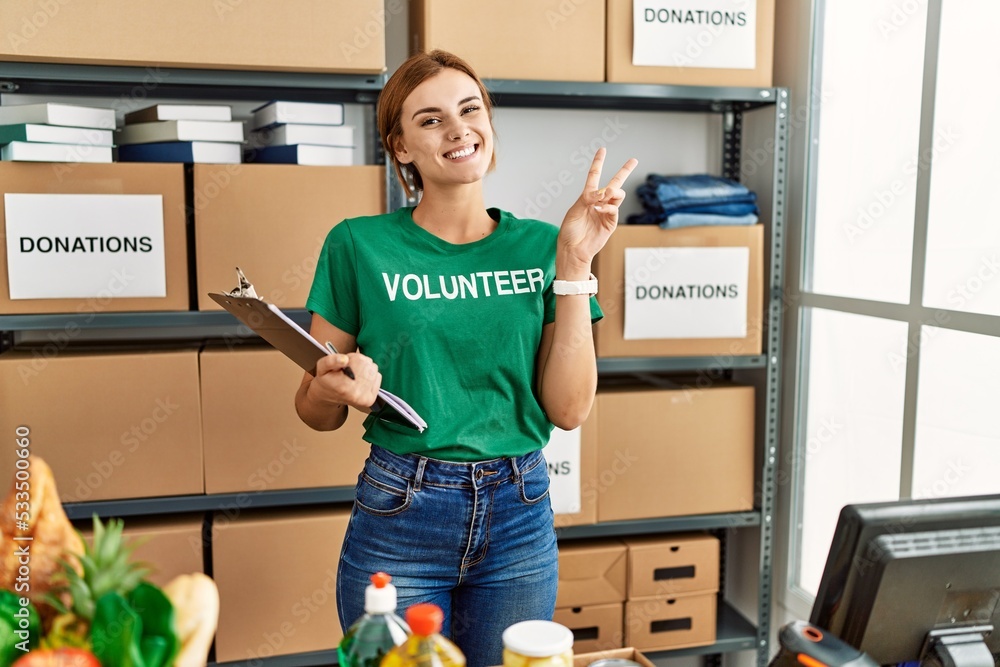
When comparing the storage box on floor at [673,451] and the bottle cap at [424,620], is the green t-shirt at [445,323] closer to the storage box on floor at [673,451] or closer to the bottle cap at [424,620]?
the bottle cap at [424,620]

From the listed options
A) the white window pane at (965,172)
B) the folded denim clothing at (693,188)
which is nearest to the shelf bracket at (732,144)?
the folded denim clothing at (693,188)

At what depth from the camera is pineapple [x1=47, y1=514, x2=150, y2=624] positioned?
739mm

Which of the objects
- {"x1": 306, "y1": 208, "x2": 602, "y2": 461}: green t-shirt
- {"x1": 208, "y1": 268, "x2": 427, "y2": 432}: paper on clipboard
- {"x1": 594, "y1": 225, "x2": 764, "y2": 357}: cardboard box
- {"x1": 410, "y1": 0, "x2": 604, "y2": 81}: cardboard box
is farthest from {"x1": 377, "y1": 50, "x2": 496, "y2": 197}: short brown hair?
{"x1": 594, "y1": 225, "x2": 764, "y2": 357}: cardboard box

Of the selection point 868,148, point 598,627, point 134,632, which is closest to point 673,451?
point 598,627

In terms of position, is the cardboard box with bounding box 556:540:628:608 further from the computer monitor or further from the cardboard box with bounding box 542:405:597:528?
the computer monitor

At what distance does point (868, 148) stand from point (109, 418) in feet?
6.09

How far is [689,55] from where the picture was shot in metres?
2.24

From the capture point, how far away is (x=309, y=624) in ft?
6.93

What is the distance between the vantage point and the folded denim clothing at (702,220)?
7.37 ft

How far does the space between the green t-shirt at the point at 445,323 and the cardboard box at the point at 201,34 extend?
72 cm

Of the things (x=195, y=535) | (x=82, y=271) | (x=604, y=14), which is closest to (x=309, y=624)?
(x=195, y=535)

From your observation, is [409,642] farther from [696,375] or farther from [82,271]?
[696,375]

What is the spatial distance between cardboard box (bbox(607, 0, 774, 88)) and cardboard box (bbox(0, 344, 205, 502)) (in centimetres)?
125

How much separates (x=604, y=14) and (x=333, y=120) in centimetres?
71
